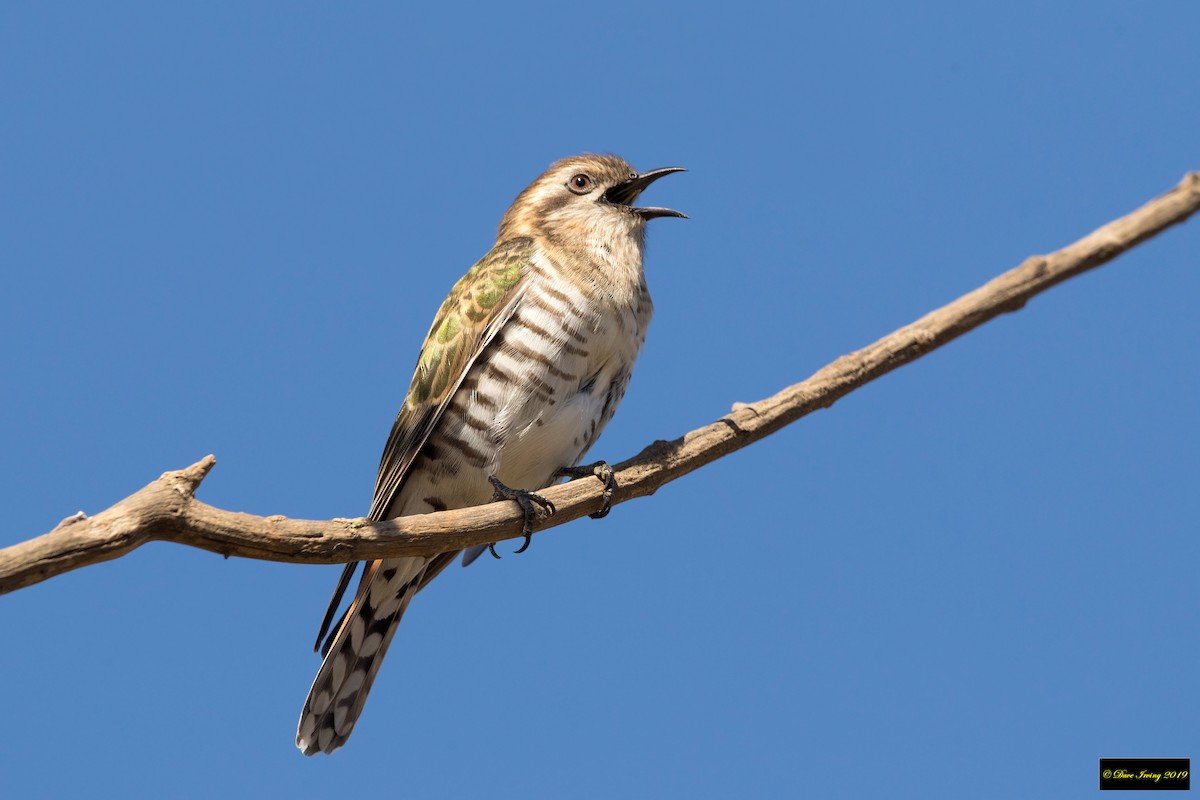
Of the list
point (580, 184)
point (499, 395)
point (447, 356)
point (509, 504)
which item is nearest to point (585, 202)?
point (580, 184)

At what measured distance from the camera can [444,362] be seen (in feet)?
20.1

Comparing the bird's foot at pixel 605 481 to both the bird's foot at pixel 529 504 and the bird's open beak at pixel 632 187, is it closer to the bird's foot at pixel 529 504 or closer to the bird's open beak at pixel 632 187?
the bird's foot at pixel 529 504

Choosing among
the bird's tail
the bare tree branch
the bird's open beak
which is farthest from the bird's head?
the bird's tail

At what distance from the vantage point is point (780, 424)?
17.3 feet

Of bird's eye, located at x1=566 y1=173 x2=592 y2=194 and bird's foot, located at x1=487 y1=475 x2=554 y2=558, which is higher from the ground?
bird's eye, located at x1=566 y1=173 x2=592 y2=194

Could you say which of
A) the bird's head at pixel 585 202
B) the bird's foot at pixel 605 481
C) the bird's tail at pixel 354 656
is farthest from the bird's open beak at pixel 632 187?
the bird's tail at pixel 354 656

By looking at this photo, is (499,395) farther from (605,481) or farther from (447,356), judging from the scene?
(605,481)

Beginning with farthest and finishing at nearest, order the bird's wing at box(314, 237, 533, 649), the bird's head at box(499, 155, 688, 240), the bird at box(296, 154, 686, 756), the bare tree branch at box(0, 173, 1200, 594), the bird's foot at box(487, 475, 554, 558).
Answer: the bird's head at box(499, 155, 688, 240)
the bird's wing at box(314, 237, 533, 649)
the bird at box(296, 154, 686, 756)
the bird's foot at box(487, 475, 554, 558)
the bare tree branch at box(0, 173, 1200, 594)

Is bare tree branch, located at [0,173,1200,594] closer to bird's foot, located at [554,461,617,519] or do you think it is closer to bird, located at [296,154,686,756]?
bird's foot, located at [554,461,617,519]

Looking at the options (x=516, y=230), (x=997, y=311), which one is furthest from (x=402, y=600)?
(x=997, y=311)

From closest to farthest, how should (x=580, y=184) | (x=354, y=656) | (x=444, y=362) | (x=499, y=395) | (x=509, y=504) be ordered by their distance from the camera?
(x=509, y=504) → (x=499, y=395) → (x=444, y=362) → (x=354, y=656) → (x=580, y=184)

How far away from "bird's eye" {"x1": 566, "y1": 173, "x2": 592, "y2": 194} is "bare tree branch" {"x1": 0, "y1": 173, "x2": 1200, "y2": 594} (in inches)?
87.6

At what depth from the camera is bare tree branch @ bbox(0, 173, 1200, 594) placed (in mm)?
3902

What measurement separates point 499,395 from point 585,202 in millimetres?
1601
